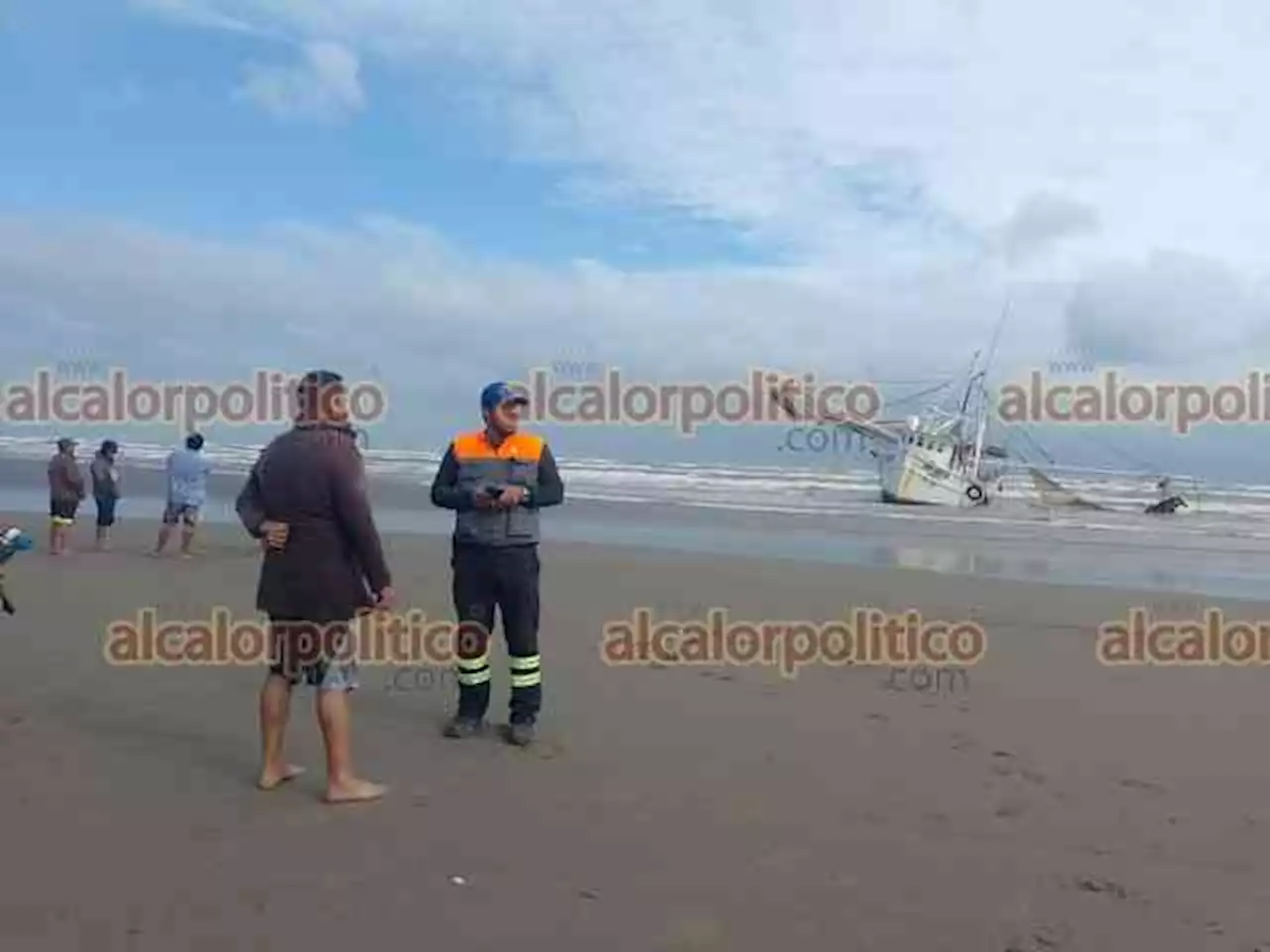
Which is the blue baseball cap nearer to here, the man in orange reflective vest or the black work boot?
the man in orange reflective vest

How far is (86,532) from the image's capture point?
63.1ft

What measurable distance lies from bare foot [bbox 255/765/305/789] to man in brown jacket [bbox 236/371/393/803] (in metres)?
0.14

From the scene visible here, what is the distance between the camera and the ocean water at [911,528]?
61.2ft

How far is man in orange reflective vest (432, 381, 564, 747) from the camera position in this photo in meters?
6.51

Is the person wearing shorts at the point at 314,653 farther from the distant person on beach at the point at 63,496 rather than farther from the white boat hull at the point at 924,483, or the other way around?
the white boat hull at the point at 924,483

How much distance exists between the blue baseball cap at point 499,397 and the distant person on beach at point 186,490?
408 inches

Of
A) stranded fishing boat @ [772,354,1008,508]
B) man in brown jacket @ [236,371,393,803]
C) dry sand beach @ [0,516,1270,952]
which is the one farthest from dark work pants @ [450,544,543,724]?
stranded fishing boat @ [772,354,1008,508]

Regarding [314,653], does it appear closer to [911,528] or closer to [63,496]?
[63,496]

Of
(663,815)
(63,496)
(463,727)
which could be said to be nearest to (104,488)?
(63,496)

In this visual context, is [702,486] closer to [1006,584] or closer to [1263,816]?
[1006,584]

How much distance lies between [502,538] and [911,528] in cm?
2149

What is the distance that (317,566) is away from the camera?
17.7 feet

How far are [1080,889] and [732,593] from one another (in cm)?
883

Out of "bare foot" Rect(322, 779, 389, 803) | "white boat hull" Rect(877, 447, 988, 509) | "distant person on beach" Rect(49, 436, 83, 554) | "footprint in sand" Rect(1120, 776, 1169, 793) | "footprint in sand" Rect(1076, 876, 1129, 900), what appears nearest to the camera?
"footprint in sand" Rect(1076, 876, 1129, 900)
